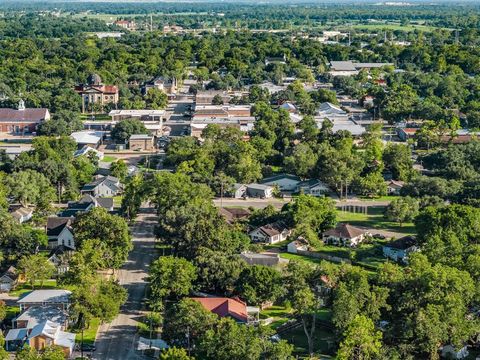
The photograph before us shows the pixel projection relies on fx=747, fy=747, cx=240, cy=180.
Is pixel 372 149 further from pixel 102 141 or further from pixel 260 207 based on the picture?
pixel 102 141

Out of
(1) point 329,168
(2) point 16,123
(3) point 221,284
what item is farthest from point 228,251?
(2) point 16,123

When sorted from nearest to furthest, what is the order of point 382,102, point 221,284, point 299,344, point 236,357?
point 236,357 → point 299,344 → point 221,284 → point 382,102

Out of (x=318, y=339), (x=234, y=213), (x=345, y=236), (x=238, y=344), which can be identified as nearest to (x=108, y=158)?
(x=234, y=213)

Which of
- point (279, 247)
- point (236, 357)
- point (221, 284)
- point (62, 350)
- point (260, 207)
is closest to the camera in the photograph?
point (236, 357)

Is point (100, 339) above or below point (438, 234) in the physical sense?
below

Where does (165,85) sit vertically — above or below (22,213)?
above

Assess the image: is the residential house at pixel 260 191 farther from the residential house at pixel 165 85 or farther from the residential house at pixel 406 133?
the residential house at pixel 165 85

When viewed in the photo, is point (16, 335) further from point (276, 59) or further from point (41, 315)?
point (276, 59)

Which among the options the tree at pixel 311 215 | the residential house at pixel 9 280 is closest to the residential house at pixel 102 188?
the tree at pixel 311 215
